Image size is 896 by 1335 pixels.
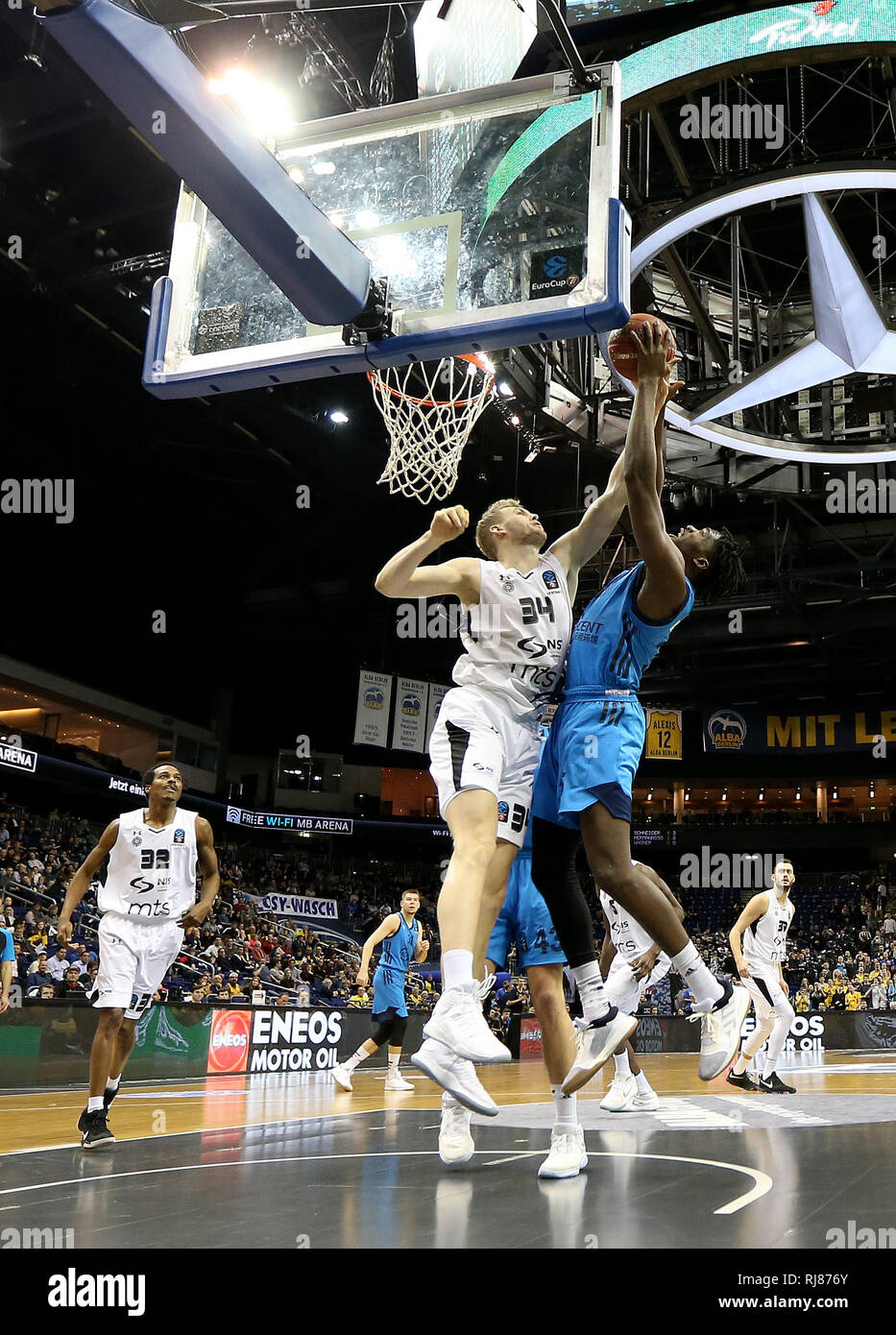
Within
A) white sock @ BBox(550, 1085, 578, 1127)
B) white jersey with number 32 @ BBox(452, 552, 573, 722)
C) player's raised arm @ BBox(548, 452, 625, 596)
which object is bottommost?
white sock @ BBox(550, 1085, 578, 1127)

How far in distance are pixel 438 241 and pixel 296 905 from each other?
1016 inches

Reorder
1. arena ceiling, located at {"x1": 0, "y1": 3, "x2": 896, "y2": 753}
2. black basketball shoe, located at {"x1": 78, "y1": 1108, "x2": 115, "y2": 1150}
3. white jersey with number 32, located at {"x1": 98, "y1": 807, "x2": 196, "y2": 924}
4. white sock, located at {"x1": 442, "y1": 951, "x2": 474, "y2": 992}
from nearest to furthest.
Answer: white sock, located at {"x1": 442, "y1": 951, "x2": 474, "y2": 992} < black basketball shoe, located at {"x1": 78, "y1": 1108, "x2": 115, "y2": 1150} < white jersey with number 32, located at {"x1": 98, "y1": 807, "x2": 196, "y2": 924} < arena ceiling, located at {"x1": 0, "y1": 3, "x2": 896, "y2": 753}

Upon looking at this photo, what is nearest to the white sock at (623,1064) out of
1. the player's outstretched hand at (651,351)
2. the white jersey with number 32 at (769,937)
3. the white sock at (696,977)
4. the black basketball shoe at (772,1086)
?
the white jersey with number 32 at (769,937)

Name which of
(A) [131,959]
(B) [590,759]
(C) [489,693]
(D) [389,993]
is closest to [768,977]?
(D) [389,993]

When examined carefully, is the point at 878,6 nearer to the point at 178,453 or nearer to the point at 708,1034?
the point at 708,1034

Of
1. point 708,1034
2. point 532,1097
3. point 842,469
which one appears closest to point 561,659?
point 708,1034

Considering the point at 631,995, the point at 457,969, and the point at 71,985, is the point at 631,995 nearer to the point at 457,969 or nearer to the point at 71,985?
the point at 457,969

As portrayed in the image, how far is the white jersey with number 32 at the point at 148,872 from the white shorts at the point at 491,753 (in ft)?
8.54

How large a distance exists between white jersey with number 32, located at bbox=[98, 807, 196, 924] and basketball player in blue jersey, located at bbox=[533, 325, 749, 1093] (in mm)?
2686

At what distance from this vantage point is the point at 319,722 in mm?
34688

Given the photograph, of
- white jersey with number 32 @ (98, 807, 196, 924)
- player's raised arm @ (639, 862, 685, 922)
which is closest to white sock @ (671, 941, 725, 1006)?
player's raised arm @ (639, 862, 685, 922)

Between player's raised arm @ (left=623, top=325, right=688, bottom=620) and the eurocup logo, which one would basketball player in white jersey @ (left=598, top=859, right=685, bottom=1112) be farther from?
the eurocup logo

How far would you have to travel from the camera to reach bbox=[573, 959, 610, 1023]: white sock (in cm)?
427

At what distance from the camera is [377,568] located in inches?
998
